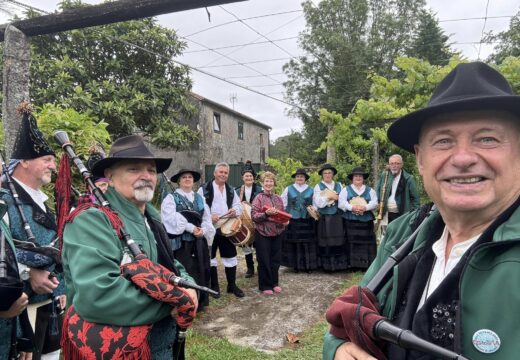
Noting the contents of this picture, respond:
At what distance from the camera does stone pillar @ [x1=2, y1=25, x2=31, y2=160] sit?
4363mm

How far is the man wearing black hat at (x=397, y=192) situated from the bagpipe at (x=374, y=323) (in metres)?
5.72

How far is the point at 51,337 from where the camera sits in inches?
123

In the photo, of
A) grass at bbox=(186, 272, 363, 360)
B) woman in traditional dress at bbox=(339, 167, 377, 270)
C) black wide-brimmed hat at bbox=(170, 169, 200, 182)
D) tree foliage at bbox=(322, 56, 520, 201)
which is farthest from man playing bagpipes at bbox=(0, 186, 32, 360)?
tree foliage at bbox=(322, 56, 520, 201)

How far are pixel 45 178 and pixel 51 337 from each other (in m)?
1.30

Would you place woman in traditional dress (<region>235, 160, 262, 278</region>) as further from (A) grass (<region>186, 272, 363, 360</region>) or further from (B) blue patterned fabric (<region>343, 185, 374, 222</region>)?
(A) grass (<region>186, 272, 363, 360</region>)

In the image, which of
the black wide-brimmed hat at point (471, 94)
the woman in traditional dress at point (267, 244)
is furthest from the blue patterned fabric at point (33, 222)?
the woman in traditional dress at point (267, 244)

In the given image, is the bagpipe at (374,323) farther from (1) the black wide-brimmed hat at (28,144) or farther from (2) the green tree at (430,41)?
(2) the green tree at (430,41)

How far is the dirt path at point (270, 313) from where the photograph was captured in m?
4.71

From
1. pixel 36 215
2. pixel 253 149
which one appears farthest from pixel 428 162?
pixel 253 149

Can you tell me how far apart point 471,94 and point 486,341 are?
802 mm

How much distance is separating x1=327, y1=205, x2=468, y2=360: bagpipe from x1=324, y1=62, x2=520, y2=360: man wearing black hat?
0.01m

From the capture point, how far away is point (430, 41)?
26109 mm

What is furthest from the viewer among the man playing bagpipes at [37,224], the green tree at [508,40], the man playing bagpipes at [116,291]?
the green tree at [508,40]

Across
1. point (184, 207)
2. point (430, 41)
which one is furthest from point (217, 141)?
point (184, 207)
